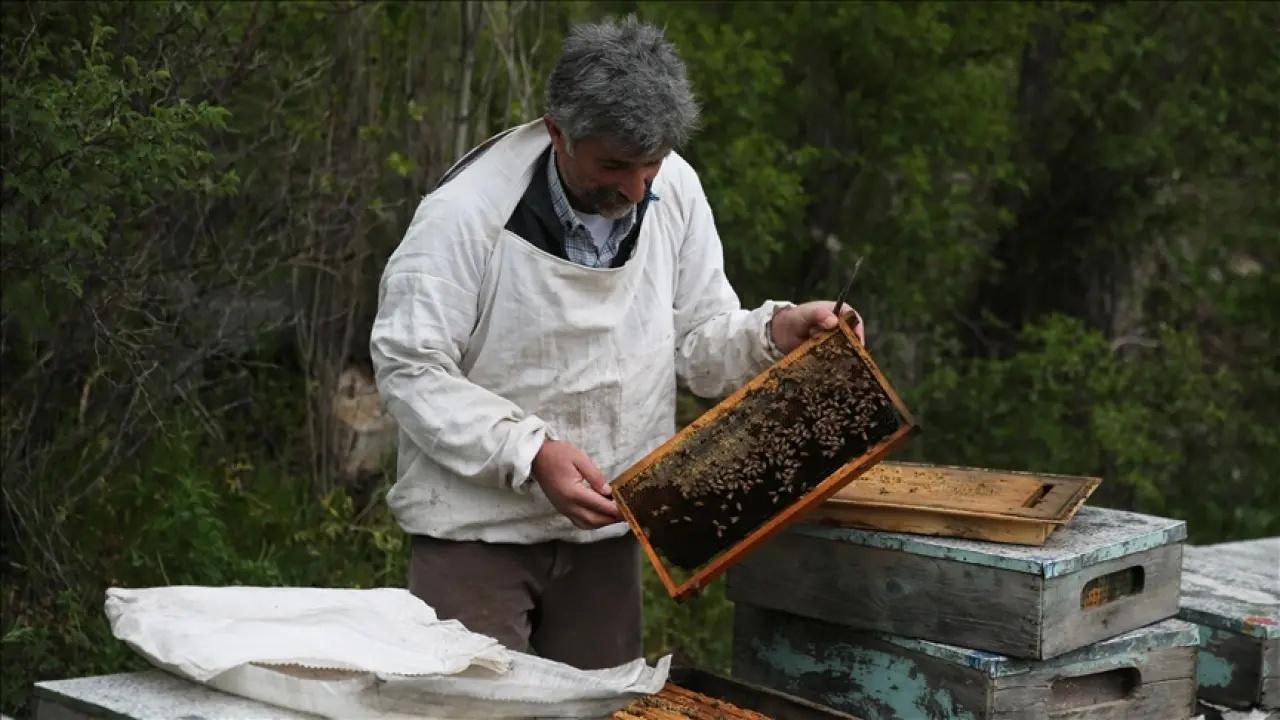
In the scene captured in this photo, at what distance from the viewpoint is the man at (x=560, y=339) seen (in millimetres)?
2762

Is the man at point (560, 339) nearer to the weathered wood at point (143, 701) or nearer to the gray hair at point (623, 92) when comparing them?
the gray hair at point (623, 92)

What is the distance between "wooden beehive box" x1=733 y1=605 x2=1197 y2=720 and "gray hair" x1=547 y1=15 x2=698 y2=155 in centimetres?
104

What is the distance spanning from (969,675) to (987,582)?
170 mm

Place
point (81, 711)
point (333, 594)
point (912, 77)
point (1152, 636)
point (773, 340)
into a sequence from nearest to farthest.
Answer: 1. point (81, 711)
2. point (333, 594)
3. point (1152, 636)
4. point (773, 340)
5. point (912, 77)

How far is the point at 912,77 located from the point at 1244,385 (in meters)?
2.30

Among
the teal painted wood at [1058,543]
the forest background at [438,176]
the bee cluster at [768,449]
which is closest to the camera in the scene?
the teal painted wood at [1058,543]

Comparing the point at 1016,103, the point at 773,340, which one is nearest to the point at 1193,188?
the point at 1016,103

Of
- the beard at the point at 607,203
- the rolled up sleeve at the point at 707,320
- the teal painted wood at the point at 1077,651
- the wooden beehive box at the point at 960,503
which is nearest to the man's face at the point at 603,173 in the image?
the beard at the point at 607,203

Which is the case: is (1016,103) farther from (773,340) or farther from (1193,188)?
(773,340)

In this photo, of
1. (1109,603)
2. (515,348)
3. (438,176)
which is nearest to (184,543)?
(438,176)

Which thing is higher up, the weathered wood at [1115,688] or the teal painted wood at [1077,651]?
the teal painted wood at [1077,651]

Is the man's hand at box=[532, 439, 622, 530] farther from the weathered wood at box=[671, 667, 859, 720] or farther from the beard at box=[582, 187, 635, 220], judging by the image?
the beard at box=[582, 187, 635, 220]

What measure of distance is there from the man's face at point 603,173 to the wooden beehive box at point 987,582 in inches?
29.7

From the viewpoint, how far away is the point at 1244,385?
24.0ft
